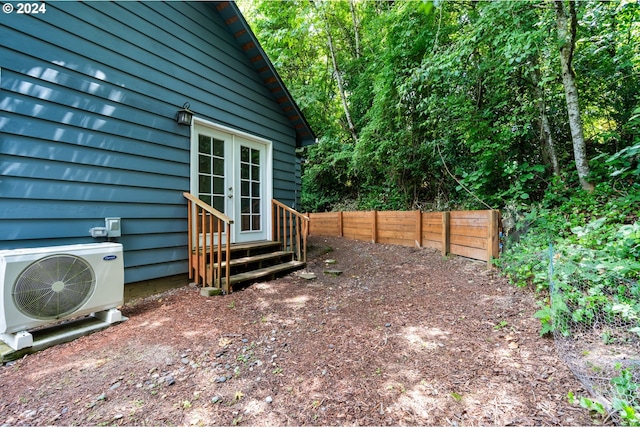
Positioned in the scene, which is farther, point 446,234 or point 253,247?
point 446,234

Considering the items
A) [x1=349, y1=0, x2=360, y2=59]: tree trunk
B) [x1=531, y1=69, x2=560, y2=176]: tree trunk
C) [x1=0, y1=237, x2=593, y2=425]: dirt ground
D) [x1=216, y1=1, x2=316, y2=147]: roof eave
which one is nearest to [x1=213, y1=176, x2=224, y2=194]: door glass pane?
[x1=0, y1=237, x2=593, y2=425]: dirt ground

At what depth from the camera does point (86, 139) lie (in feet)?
9.29

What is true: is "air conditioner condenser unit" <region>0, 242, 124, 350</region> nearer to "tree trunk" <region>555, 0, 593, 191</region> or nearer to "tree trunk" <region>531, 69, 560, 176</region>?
"tree trunk" <region>555, 0, 593, 191</region>

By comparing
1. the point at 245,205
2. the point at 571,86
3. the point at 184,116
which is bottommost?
the point at 245,205

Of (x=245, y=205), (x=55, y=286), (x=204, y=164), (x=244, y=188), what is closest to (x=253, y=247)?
(x=245, y=205)

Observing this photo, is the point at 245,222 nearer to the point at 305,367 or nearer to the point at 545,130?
the point at 305,367

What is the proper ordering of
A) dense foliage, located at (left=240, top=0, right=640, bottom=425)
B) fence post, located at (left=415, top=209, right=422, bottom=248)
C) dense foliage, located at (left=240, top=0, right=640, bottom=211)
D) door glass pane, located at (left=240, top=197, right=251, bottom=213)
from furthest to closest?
fence post, located at (left=415, top=209, right=422, bottom=248) < door glass pane, located at (left=240, top=197, right=251, bottom=213) < dense foliage, located at (left=240, top=0, right=640, bottom=211) < dense foliage, located at (left=240, top=0, right=640, bottom=425)

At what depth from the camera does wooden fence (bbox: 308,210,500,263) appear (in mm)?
4137

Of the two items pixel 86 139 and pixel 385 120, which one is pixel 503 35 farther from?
pixel 86 139

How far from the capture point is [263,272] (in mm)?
→ 3855

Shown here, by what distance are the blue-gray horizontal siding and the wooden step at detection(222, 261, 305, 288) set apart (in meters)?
0.75

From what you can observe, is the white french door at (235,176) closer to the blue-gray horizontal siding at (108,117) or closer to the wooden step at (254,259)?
the blue-gray horizontal siding at (108,117)

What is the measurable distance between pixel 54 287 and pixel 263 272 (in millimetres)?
2124

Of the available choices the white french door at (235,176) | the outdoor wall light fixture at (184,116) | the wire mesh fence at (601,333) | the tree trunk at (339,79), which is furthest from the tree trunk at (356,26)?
the wire mesh fence at (601,333)
